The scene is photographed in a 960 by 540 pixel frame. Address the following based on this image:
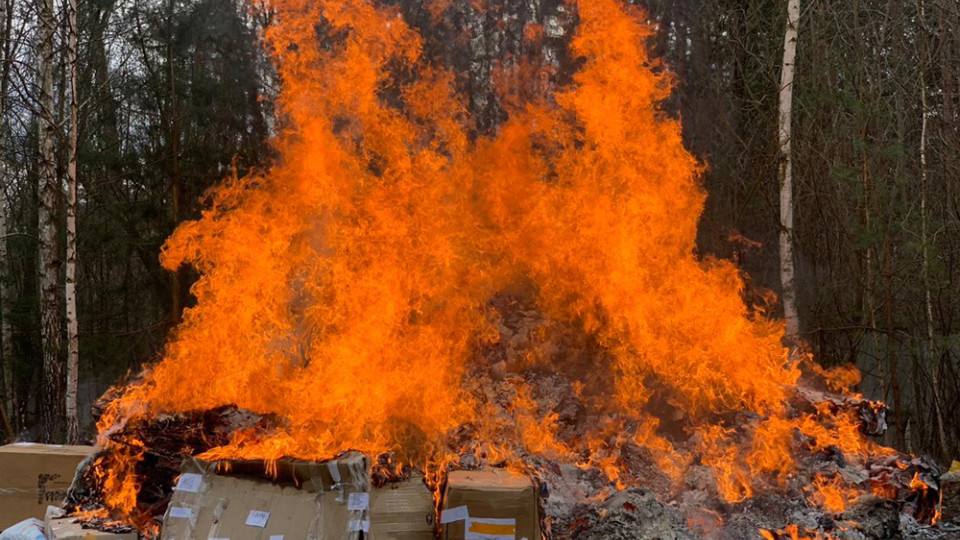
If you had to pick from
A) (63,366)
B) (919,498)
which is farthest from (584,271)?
(63,366)

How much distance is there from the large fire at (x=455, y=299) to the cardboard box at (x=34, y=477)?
0.64 meters

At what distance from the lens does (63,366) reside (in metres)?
9.78

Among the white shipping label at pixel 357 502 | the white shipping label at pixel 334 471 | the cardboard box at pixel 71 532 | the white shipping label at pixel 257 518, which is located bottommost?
the cardboard box at pixel 71 532

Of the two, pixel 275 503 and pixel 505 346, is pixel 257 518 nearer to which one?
pixel 275 503

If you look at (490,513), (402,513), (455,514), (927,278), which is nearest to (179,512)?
(402,513)

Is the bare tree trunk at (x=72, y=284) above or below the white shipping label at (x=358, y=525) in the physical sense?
above

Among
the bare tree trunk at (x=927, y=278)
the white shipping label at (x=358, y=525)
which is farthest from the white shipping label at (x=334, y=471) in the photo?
the bare tree trunk at (x=927, y=278)

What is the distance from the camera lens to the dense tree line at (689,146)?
872cm

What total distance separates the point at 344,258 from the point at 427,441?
1.75 metres

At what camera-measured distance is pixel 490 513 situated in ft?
12.9

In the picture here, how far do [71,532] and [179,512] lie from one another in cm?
79

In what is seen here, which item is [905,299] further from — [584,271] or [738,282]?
[584,271]

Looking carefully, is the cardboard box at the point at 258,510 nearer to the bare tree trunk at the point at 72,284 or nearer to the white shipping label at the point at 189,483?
the white shipping label at the point at 189,483

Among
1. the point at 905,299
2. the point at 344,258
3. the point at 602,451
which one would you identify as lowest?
the point at 602,451
